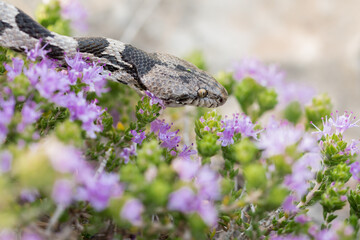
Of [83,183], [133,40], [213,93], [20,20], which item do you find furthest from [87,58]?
[133,40]

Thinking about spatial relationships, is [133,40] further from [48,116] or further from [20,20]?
[48,116]

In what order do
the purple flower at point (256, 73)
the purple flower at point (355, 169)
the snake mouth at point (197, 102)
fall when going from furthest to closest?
1. the purple flower at point (256, 73)
2. the snake mouth at point (197, 102)
3. the purple flower at point (355, 169)

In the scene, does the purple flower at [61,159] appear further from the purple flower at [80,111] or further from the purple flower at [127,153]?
the purple flower at [127,153]

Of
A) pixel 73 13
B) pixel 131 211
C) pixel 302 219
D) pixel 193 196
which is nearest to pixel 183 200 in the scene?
pixel 193 196

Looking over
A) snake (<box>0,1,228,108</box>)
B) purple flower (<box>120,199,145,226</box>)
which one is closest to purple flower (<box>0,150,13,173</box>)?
purple flower (<box>120,199,145,226</box>)

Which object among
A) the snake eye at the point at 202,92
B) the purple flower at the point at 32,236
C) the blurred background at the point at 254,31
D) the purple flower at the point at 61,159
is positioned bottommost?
the purple flower at the point at 32,236

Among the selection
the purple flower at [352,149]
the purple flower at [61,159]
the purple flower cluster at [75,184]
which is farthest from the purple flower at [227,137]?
the purple flower at [61,159]
